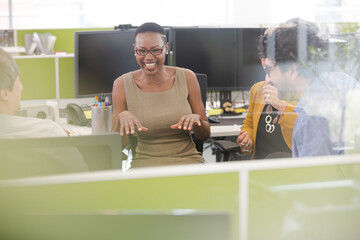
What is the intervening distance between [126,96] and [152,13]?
29 centimetres

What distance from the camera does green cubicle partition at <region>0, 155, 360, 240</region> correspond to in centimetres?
89

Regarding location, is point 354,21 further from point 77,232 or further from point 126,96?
point 77,232

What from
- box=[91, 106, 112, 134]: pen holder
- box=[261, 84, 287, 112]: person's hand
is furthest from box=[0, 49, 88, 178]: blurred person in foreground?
box=[261, 84, 287, 112]: person's hand

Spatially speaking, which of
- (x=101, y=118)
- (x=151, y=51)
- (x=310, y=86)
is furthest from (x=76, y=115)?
(x=310, y=86)

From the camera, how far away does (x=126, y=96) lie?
4.93 ft

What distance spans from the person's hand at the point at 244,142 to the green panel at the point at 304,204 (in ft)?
1.74

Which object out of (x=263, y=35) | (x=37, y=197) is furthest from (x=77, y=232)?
(x=263, y=35)

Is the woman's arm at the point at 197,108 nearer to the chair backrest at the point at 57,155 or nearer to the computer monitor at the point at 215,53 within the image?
the computer monitor at the point at 215,53

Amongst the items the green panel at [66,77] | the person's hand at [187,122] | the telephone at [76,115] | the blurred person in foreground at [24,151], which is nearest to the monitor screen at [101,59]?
the green panel at [66,77]

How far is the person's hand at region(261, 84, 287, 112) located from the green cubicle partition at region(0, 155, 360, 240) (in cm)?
45

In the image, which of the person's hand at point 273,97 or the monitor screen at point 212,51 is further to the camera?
the monitor screen at point 212,51

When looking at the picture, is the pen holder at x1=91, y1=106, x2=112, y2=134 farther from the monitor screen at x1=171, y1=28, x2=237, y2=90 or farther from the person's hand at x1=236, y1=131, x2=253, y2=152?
the monitor screen at x1=171, y1=28, x2=237, y2=90

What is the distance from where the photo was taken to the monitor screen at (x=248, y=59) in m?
1.70

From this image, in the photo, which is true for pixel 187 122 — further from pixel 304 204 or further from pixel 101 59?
pixel 304 204
